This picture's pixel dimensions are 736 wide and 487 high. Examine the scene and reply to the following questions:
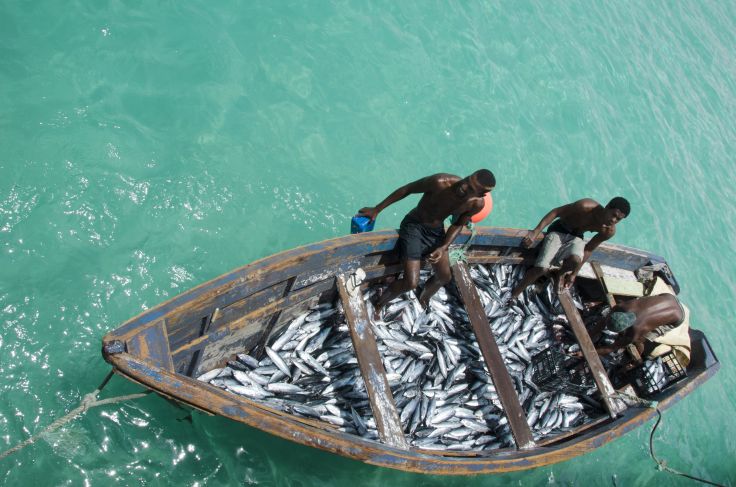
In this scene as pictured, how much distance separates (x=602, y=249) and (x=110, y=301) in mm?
7585

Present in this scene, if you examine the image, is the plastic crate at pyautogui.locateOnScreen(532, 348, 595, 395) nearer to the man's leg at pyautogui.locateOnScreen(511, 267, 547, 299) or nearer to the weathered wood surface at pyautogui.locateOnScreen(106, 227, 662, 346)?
the man's leg at pyautogui.locateOnScreen(511, 267, 547, 299)

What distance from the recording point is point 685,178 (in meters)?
15.4

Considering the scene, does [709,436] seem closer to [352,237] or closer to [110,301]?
[352,237]

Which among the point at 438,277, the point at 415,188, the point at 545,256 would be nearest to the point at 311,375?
the point at 438,277

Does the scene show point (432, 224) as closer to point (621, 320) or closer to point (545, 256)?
point (545, 256)

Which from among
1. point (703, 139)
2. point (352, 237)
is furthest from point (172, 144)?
point (703, 139)

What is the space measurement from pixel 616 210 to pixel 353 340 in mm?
4002

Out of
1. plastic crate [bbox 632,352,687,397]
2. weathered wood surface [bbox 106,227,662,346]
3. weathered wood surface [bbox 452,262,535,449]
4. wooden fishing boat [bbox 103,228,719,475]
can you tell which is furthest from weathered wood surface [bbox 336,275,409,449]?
plastic crate [bbox 632,352,687,397]

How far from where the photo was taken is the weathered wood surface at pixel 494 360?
5.91m

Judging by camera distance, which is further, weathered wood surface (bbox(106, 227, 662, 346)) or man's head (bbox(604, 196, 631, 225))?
man's head (bbox(604, 196, 631, 225))

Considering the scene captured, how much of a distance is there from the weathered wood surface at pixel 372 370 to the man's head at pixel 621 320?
3.51m

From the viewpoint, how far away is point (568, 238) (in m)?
7.50

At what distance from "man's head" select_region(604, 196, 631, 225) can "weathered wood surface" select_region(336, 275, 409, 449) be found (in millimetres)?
3624

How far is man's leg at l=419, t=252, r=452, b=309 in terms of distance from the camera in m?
6.56
